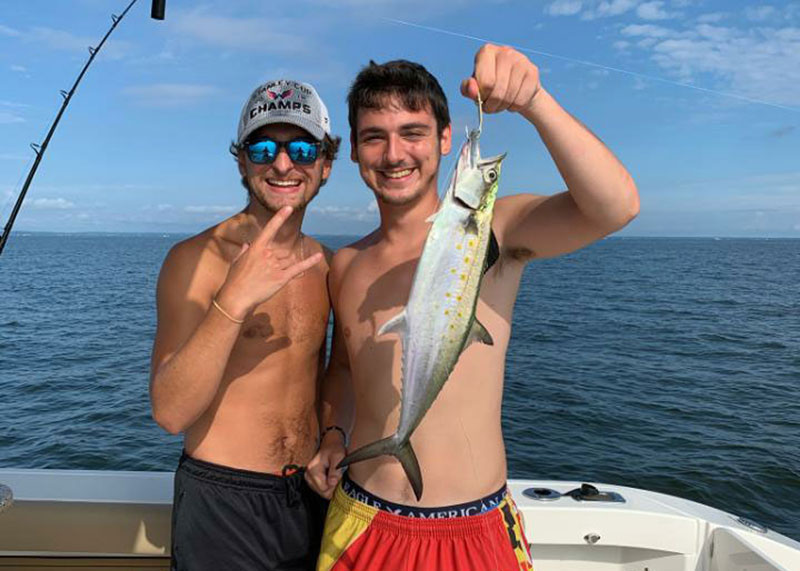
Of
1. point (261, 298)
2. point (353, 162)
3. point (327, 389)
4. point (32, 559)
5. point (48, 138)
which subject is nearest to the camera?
point (261, 298)

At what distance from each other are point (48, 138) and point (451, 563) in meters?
4.31

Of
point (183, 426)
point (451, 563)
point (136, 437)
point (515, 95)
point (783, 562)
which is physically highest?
point (515, 95)

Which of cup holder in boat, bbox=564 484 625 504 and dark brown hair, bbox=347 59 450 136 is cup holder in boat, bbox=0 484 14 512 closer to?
dark brown hair, bbox=347 59 450 136

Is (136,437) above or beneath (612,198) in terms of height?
beneath

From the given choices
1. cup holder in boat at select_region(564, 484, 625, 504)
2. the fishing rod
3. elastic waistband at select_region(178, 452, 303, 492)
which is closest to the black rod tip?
the fishing rod

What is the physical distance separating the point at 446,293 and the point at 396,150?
0.80m

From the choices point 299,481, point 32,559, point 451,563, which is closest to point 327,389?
point 299,481

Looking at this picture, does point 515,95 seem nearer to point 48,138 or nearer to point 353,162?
point 353,162

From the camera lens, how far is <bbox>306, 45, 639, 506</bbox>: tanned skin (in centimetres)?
250

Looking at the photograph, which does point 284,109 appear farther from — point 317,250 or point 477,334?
Result: point 477,334

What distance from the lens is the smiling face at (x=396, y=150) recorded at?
8.71 ft

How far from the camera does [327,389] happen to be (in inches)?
129

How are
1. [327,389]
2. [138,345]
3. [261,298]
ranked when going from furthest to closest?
[138,345]
[327,389]
[261,298]

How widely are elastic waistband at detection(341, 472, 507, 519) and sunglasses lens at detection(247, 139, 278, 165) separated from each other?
5.19ft
